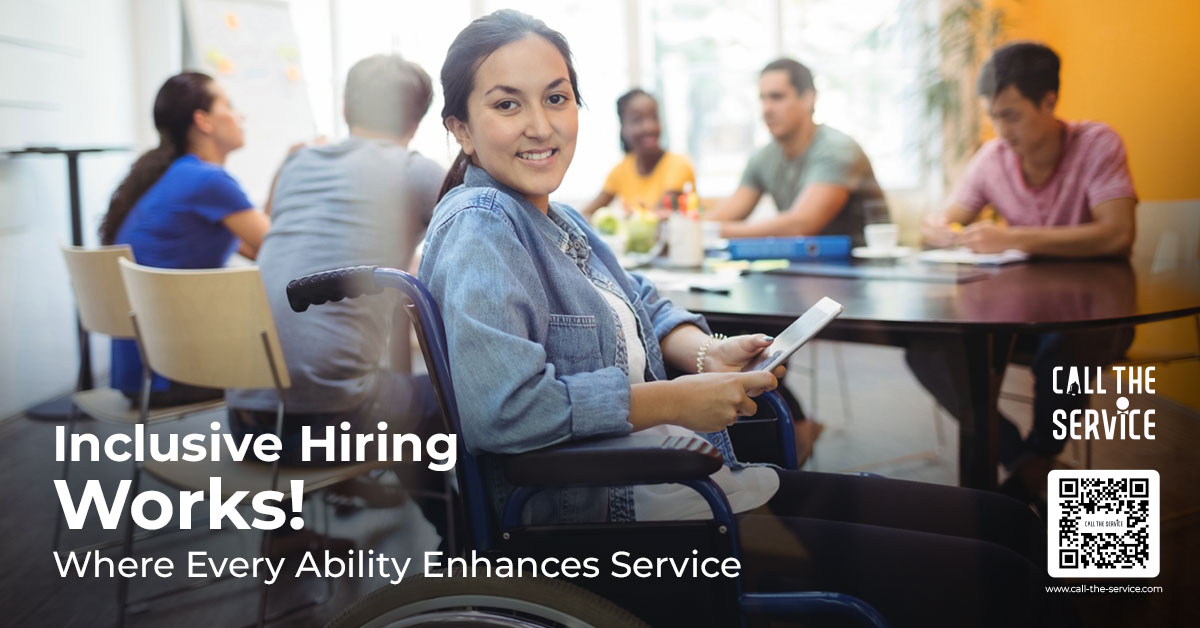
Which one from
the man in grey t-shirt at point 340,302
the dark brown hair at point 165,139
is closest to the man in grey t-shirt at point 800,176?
the man in grey t-shirt at point 340,302

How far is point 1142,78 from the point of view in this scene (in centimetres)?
132

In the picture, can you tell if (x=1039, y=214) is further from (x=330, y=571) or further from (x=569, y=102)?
(x=330, y=571)

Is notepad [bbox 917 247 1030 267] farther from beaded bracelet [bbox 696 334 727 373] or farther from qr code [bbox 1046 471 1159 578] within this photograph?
beaded bracelet [bbox 696 334 727 373]

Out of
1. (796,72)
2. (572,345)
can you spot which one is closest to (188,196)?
(572,345)

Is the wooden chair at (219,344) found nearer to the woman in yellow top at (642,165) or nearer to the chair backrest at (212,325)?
the chair backrest at (212,325)

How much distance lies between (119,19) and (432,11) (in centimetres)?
64

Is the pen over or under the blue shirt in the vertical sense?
under

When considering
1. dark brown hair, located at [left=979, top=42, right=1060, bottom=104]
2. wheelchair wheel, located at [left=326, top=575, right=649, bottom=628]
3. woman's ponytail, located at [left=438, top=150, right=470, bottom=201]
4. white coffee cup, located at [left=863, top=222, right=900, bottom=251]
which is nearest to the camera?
wheelchair wheel, located at [left=326, top=575, right=649, bottom=628]

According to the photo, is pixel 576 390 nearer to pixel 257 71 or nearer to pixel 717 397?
pixel 717 397

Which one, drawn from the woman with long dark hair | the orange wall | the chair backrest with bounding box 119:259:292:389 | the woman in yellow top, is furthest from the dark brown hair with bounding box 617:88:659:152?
the chair backrest with bounding box 119:259:292:389

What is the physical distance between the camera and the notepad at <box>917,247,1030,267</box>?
6.42ft

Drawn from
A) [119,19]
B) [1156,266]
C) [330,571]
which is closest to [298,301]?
[330,571]

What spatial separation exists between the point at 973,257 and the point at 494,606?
1.56m

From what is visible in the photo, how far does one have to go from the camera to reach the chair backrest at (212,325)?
1521 millimetres
